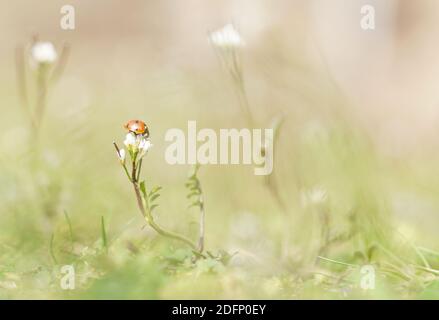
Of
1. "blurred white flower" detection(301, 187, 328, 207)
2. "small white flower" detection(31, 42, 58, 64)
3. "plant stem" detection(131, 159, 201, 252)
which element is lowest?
"plant stem" detection(131, 159, 201, 252)

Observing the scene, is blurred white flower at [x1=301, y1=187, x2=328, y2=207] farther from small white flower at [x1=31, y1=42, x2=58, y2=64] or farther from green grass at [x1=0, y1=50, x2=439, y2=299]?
small white flower at [x1=31, y1=42, x2=58, y2=64]

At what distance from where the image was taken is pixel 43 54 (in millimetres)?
1354

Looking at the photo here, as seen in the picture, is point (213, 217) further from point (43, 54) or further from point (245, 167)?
point (43, 54)

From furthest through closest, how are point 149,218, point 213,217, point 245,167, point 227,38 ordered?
1. point 245,167
2. point 213,217
3. point 227,38
4. point 149,218

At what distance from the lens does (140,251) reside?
3.61 ft

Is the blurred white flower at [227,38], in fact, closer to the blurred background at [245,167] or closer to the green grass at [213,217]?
the blurred background at [245,167]

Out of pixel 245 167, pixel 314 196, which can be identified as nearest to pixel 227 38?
pixel 314 196

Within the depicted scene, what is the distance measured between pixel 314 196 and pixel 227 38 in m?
0.39

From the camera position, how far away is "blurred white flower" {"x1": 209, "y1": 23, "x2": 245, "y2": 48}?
51.1 inches

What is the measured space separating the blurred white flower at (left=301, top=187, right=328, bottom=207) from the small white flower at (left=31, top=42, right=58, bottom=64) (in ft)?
2.11

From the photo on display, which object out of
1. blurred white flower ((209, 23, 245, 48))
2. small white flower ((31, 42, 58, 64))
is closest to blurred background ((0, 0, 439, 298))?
blurred white flower ((209, 23, 245, 48))

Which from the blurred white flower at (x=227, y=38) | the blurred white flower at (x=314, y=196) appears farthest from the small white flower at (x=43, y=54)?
the blurred white flower at (x=314, y=196)

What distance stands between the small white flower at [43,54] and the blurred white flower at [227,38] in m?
0.36

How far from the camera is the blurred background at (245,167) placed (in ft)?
3.75
